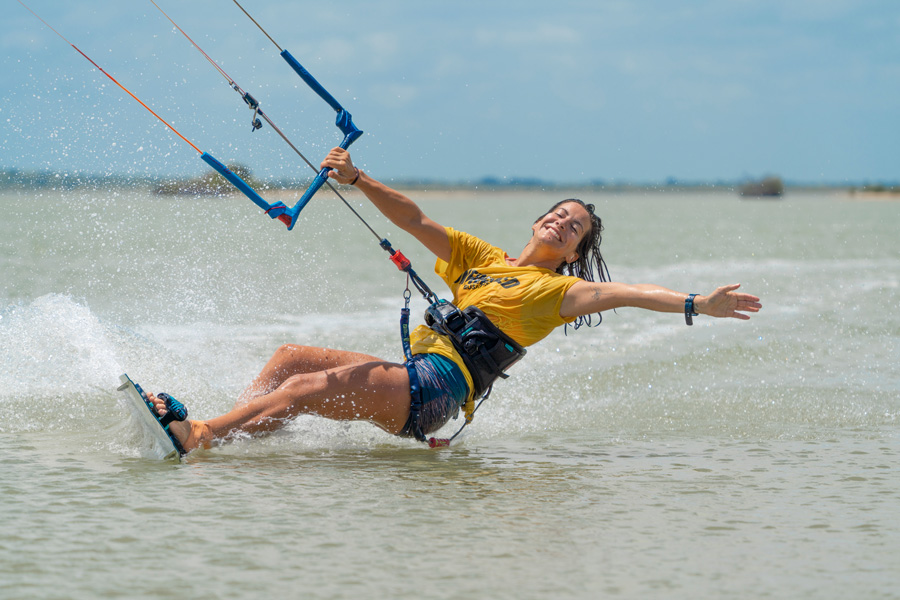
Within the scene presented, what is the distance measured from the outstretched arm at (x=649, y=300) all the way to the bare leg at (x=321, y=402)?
103 centimetres

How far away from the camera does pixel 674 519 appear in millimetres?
4309

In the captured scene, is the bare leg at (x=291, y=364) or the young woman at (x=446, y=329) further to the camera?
the bare leg at (x=291, y=364)

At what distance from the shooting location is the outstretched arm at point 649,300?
15.2ft

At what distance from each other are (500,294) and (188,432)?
1857 millimetres

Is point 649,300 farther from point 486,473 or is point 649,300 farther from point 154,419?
point 154,419

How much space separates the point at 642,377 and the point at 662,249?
21228mm

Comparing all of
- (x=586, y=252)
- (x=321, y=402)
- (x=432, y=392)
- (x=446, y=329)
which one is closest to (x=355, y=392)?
(x=321, y=402)

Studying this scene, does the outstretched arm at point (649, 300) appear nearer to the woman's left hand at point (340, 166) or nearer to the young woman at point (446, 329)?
the young woman at point (446, 329)

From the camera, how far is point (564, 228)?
18.3ft

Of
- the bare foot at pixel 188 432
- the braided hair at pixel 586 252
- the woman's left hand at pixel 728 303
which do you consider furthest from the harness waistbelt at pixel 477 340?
the bare foot at pixel 188 432

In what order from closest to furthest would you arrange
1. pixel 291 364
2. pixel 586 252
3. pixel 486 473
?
pixel 486 473, pixel 291 364, pixel 586 252

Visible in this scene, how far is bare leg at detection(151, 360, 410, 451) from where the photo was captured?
16.6 feet

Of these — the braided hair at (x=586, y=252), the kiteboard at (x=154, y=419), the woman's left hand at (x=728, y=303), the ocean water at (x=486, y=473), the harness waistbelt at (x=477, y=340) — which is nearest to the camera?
the ocean water at (x=486, y=473)

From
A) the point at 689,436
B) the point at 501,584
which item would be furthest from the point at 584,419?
A: the point at 501,584
